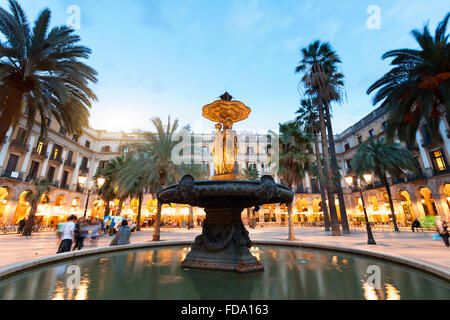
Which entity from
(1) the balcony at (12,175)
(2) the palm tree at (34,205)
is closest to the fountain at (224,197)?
(2) the palm tree at (34,205)

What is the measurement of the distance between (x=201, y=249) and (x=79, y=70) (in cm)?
1095

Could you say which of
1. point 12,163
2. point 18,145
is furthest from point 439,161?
point 12,163

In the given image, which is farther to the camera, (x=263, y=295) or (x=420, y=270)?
(x=420, y=270)

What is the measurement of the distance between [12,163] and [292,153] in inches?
1315

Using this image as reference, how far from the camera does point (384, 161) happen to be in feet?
72.9

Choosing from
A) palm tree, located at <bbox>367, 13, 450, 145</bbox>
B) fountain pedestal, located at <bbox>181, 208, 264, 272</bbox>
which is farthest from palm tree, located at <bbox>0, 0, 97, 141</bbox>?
palm tree, located at <bbox>367, 13, 450, 145</bbox>

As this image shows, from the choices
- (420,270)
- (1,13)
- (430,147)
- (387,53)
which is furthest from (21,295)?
(430,147)

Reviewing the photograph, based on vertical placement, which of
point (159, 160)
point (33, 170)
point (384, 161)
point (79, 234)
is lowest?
point (79, 234)

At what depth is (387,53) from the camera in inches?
452

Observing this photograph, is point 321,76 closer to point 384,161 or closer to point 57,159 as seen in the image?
point 384,161

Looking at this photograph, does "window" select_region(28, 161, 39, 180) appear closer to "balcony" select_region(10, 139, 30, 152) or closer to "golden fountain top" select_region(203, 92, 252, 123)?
"balcony" select_region(10, 139, 30, 152)

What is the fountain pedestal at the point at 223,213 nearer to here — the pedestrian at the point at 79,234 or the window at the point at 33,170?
the pedestrian at the point at 79,234
